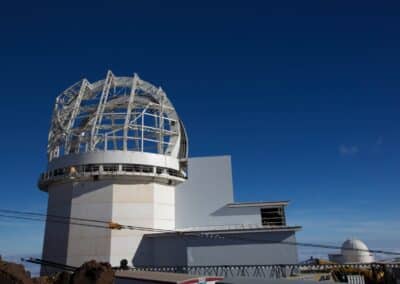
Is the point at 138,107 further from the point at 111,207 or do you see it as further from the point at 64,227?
the point at 64,227

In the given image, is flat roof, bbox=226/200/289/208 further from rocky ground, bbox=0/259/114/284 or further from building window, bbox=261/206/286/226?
rocky ground, bbox=0/259/114/284

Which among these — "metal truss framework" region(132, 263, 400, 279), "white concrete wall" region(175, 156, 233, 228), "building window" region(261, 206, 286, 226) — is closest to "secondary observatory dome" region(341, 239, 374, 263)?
"building window" region(261, 206, 286, 226)

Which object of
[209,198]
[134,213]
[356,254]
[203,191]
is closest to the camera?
[134,213]

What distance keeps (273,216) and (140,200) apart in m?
13.2

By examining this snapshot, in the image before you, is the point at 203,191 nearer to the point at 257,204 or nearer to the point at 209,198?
the point at 209,198

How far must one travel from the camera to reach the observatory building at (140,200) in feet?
80.3

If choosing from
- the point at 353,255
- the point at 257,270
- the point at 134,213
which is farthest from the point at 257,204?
the point at 353,255

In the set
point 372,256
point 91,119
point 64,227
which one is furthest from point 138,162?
point 372,256

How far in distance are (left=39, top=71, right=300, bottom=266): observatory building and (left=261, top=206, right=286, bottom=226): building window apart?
96 millimetres

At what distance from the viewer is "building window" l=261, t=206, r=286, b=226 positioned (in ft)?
99.7

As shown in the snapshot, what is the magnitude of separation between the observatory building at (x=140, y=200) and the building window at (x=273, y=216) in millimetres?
96

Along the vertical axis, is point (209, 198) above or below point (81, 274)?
above

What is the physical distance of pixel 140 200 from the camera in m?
27.0

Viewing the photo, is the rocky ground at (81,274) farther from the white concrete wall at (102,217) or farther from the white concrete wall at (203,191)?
the white concrete wall at (203,191)
